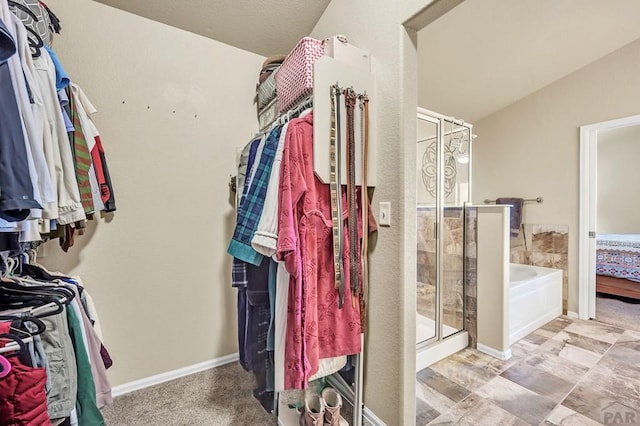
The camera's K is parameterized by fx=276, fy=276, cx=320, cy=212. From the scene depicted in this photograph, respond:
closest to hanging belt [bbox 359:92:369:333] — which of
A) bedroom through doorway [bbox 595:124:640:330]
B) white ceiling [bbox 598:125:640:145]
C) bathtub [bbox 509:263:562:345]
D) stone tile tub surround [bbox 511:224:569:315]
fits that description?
bathtub [bbox 509:263:562:345]

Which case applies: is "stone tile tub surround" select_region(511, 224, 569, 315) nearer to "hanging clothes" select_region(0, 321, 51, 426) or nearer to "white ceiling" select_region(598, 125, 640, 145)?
"white ceiling" select_region(598, 125, 640, 145)

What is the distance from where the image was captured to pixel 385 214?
1334 mm

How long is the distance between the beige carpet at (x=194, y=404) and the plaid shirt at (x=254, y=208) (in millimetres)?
971

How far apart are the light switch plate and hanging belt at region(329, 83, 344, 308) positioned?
25 cm

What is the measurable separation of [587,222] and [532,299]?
1.20 m

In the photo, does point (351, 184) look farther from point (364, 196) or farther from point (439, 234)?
point (439, 234)

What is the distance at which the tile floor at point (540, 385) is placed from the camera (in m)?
1.54

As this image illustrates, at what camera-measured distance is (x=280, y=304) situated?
1.17 m

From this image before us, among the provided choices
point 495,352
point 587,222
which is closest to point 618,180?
point 587,222

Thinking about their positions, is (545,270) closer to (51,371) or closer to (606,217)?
(606,217)

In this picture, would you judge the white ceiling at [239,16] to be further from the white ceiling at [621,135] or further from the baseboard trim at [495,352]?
the white ceiling at [621,135]

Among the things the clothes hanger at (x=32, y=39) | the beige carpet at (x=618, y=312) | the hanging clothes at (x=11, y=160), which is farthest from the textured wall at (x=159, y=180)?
the beige carpet at (x=618, y=312)


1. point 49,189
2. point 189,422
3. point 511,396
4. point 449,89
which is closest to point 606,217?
point 449,89

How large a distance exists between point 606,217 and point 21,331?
7.40 metres
